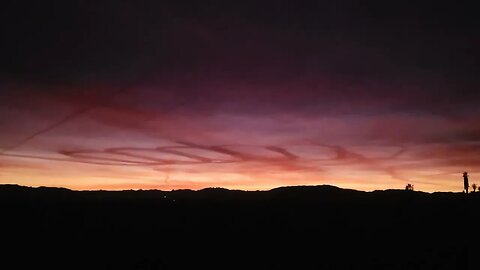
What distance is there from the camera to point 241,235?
34094mm

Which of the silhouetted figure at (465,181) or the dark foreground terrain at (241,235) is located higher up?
the silhouetted figure at (465,181)

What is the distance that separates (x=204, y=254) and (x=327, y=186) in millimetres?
42662

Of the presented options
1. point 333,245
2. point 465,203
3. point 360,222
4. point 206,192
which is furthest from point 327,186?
point 333,245

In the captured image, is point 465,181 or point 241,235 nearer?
point 241,235

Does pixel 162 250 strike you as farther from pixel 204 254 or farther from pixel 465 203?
pixel 465 203

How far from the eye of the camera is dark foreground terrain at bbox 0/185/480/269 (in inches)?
1112

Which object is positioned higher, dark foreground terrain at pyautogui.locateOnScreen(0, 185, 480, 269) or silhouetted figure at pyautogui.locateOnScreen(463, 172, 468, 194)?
silhouetted figure at pyautogui.locateOnScreen(463, 172, 468, 194)

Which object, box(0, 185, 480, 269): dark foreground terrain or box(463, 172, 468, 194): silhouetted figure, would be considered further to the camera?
box(463, 172, 468, 194): silhouetted figure

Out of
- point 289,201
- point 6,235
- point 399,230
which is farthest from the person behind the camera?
point 289,201

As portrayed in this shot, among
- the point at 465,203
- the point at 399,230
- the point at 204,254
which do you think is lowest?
the point at 204,254

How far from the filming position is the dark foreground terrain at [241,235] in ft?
92.7

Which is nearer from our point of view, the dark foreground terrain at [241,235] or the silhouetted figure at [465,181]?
the dark foreground terrain at [241,235]

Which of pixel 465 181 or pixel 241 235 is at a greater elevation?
pixel 465 181

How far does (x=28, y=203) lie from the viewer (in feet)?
140
